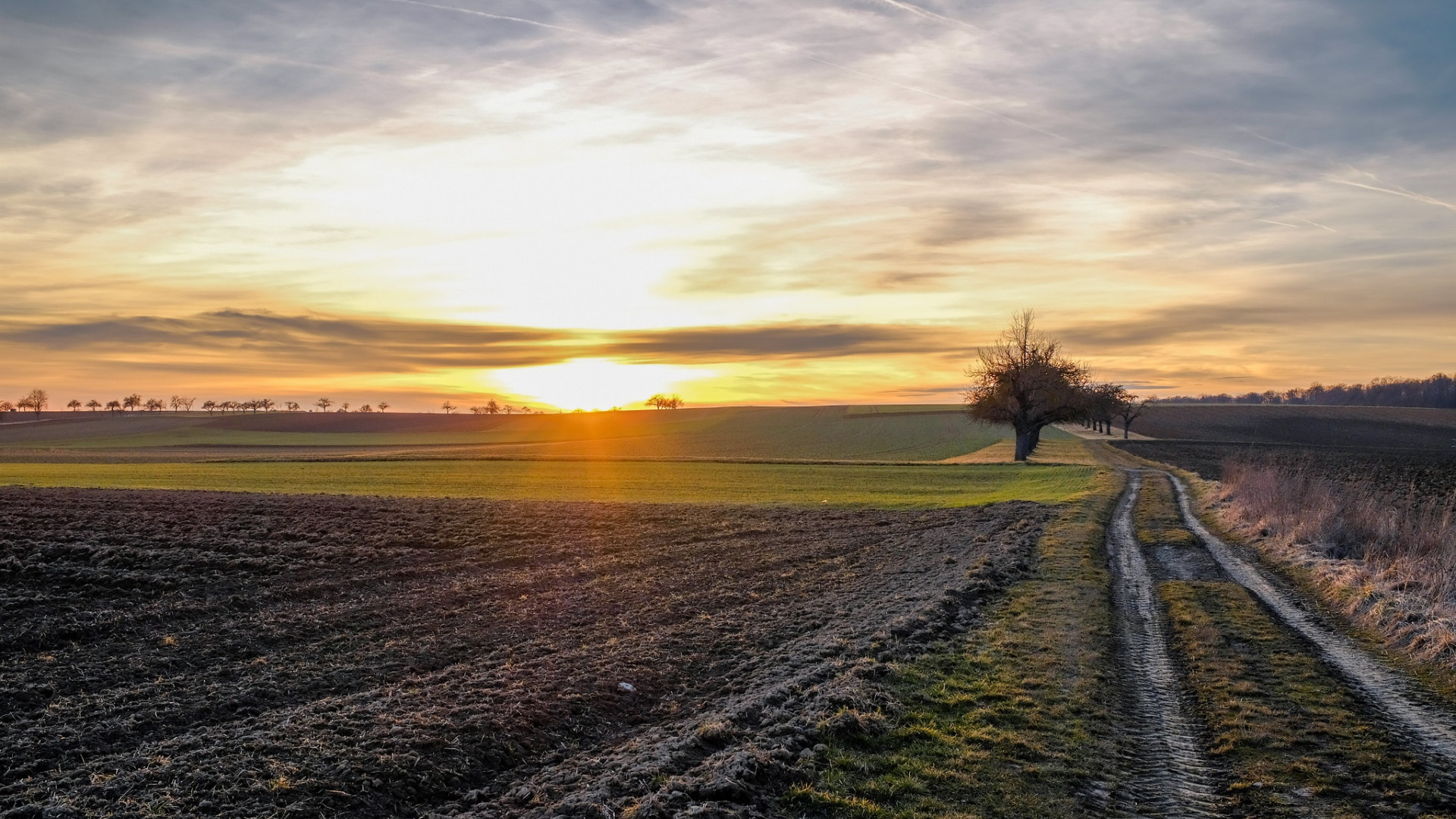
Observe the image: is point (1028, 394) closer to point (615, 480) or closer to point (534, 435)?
point (615, 480)

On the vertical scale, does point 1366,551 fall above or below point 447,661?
above

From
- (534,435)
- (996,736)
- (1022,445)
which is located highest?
(1022,445)

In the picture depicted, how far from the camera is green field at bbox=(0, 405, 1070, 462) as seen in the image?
Result: 288 ft

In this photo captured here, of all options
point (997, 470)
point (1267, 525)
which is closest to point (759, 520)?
Result: point (1267, 525)

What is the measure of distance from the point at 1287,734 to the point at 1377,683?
296cm

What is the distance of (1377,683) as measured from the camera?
1054 centimetres

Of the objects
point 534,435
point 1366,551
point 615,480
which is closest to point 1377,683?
point 1366,551

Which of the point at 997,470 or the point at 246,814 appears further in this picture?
the point at 997,470

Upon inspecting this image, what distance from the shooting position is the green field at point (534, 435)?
87.9 m

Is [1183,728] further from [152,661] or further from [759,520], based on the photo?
[759,520]

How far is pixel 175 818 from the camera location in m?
6.98

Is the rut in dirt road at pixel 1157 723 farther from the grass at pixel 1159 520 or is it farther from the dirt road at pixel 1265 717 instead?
the grass at pixel 1159 520

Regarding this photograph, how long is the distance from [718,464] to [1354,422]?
372ft

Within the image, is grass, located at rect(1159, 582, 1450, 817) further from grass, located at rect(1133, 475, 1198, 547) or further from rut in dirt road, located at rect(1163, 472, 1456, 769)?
grass, located at rect(1133, 475, 1198, 547)
